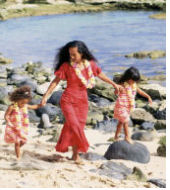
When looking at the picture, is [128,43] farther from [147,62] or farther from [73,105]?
[73,105]

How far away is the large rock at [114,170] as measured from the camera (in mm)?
7300

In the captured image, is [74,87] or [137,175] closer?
[74,87]

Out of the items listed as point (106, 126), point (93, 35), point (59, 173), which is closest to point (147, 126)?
point (106, 126)

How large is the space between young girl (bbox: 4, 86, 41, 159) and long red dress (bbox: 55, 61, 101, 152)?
0.47m

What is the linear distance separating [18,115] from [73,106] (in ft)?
2.69

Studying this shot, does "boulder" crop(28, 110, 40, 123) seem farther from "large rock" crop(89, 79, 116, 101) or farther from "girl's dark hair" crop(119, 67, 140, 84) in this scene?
"large rock" crop(89, 79, 116, 101)

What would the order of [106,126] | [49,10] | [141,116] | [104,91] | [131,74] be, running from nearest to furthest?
[131,74] → [106,126] → [141,116] → [49,10] → [104,91]

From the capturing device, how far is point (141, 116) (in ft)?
34.7

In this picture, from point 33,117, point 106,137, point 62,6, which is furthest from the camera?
point 62,6

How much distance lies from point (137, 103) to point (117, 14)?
2382 millimetres

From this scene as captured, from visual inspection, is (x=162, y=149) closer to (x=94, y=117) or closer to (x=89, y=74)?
(x=89, y=74)

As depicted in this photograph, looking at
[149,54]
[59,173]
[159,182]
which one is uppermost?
[149,54]
